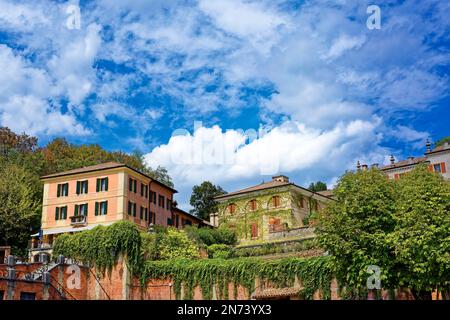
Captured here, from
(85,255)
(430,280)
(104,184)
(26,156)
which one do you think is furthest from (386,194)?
(26,156)

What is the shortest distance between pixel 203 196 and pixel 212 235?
1029 inches

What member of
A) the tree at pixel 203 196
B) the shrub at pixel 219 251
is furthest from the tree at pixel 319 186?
the shrub at pixel 219 251

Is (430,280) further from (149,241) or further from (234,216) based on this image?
(234,216)

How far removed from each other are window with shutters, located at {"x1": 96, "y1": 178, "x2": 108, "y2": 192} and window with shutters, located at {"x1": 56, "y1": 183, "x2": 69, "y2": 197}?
11.9 ft

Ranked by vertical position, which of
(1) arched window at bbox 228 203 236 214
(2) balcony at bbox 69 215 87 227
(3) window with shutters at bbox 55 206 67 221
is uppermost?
(1) arched window at bbox 228 203 236 214

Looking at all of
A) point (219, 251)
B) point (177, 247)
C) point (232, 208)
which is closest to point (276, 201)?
point (232, 208)

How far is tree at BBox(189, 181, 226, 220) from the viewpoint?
77.1 m

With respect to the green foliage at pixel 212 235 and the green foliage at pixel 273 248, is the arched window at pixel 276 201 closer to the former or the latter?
the green foliage at pixel 212 235

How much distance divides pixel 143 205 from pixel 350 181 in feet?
98.7

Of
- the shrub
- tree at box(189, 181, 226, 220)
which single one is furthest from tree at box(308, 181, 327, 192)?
the shrub

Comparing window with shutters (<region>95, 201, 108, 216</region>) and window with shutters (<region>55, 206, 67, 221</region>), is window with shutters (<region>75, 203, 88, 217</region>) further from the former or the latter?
window with shutters (<region>55, 206, 67, 221</region>)
